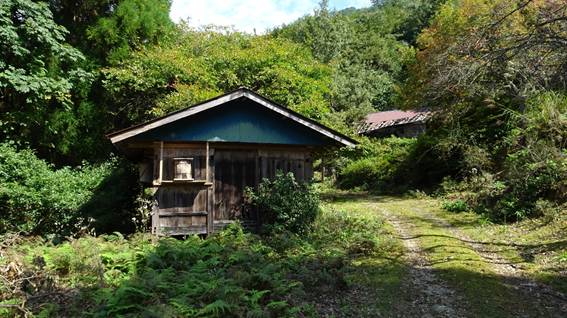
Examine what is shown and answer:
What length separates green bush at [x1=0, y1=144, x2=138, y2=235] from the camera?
45.5 ft

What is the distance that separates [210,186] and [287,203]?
2.33 m

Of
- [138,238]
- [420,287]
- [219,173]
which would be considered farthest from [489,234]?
[138,238]

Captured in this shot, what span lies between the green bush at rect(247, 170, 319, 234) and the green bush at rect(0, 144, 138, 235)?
640 centimetres

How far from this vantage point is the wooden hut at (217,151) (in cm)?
1059

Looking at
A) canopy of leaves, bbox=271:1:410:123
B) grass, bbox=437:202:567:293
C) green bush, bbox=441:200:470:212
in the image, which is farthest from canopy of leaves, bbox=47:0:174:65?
grass, bbox=437:202:567:293

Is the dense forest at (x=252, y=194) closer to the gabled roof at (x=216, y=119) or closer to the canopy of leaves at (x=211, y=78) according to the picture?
the canopy of leaves at (x=211, y=78)

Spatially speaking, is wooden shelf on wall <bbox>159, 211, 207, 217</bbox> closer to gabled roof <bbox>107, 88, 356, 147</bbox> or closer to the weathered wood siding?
the weathered wood siding

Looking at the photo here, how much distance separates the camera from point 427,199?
17156mm

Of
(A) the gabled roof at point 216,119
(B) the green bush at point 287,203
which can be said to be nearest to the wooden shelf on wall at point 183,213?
(B) the green bush at point 287,203

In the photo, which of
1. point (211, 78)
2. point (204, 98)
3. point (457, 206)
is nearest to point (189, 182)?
point (204, 98)

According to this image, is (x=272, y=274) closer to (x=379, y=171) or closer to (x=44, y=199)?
(x=44, y=199)

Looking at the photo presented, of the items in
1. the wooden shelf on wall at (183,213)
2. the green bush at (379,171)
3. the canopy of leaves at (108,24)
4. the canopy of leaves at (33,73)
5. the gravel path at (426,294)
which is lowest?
the gravel path at (426,294)

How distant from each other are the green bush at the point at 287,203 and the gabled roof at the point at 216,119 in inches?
61.1

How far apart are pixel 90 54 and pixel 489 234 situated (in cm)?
2035
